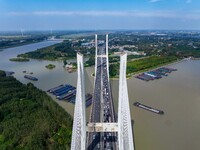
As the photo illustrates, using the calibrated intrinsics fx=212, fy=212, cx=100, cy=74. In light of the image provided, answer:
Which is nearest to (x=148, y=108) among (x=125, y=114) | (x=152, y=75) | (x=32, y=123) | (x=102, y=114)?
(x=102, y=114)

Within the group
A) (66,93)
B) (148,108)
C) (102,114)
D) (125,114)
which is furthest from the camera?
(66,93)

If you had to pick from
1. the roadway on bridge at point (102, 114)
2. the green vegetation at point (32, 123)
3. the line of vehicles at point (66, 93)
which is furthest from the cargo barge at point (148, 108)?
the green vegetation at point (32, 123)

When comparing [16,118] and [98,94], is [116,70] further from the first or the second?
[16,118]

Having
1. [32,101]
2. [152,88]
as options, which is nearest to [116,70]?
[152,88]

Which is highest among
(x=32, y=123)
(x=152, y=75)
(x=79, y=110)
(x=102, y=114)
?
(x=79, y=110)

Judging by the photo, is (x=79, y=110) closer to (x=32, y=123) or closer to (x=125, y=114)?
(x=125, y=114)

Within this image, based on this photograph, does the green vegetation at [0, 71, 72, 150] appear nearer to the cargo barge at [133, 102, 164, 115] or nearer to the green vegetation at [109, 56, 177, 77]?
the cargo barge at [133, 102, 164, 115]
